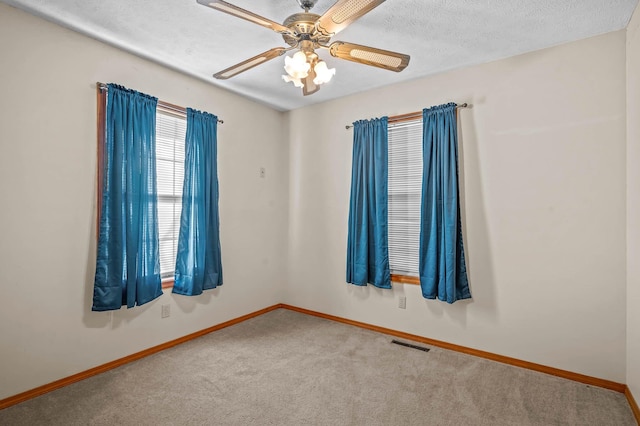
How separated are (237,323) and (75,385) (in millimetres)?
1682

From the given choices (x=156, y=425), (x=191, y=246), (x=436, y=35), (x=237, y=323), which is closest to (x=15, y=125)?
(x=191, y=246)

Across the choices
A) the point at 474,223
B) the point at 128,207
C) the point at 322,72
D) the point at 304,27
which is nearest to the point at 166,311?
the point at 128,207

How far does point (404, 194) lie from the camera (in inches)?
143

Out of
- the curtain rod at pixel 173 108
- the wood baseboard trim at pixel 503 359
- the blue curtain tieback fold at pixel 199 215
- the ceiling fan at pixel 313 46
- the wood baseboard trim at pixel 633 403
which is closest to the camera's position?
the ceiling fan at pixel 313 46

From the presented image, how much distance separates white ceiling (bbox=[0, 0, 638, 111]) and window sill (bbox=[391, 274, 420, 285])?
2.11 m

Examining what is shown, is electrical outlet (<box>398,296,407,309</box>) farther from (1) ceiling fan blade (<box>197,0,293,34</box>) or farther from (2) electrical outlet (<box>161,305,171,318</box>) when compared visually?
(1) ceiling fan blade (<box>197,0,293,34</box>)

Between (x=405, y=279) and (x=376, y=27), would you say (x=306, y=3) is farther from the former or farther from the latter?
(x=405, y=279)

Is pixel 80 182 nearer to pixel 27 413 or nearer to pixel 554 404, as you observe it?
pixel 27 413

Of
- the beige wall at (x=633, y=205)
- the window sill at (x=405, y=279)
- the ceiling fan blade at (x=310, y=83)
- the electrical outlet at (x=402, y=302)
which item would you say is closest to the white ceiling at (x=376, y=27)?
the beige wall at (x=633, y=205)

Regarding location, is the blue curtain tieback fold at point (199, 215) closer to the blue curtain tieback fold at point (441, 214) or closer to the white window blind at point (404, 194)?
the white window blind at point (404, 194)

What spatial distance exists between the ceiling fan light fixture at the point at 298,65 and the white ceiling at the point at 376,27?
22.4 inches

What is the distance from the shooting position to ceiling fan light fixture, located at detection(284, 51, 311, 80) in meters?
1.94

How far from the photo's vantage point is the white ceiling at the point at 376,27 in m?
2.29

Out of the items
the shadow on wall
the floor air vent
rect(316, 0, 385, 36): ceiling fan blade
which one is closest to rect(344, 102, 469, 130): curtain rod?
the shadow on wall
